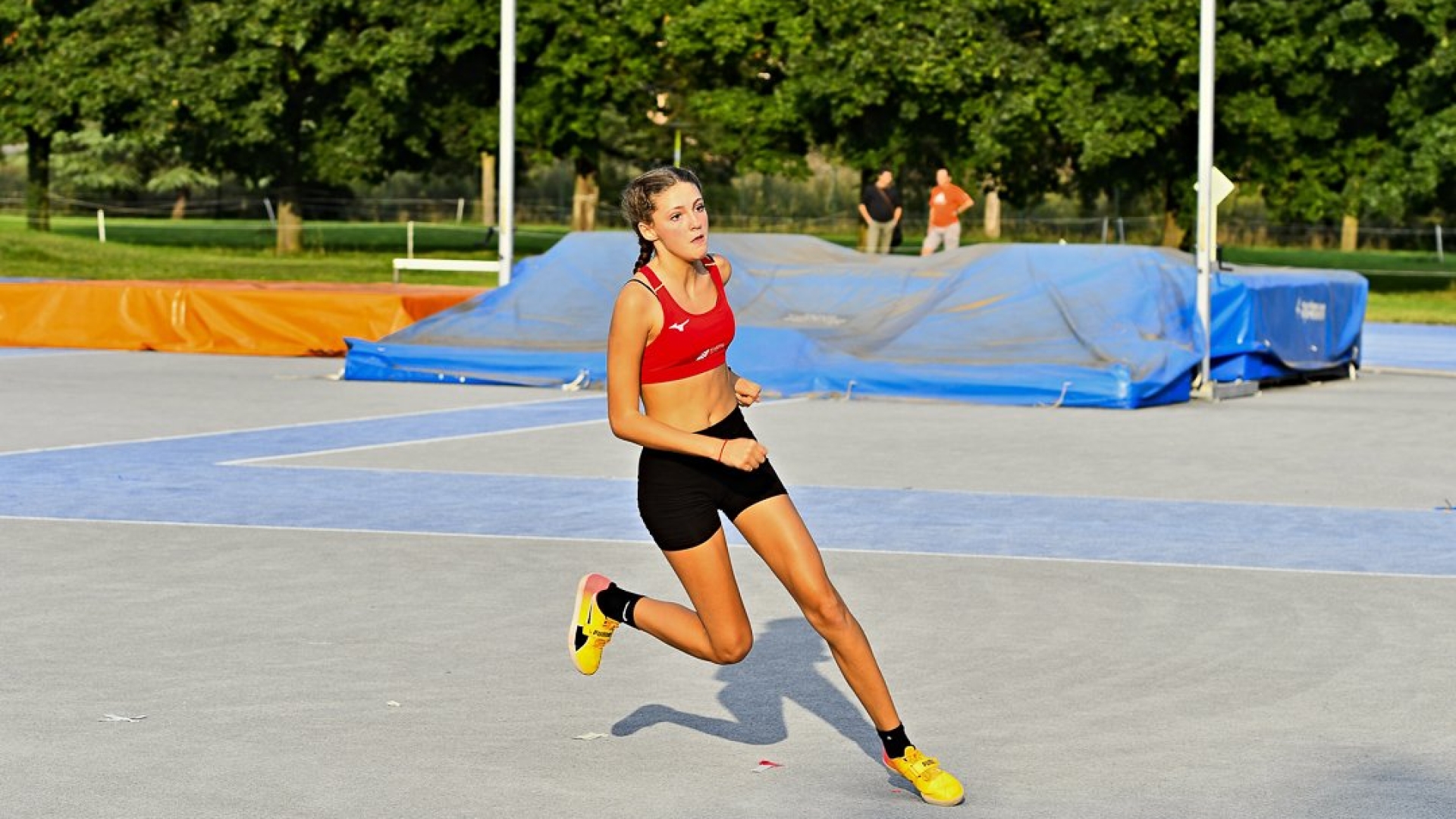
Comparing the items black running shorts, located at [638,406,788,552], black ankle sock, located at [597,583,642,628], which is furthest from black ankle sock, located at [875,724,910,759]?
black ankle sock, located at [597,583,642,628]

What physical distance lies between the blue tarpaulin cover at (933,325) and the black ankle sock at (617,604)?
13773 mm

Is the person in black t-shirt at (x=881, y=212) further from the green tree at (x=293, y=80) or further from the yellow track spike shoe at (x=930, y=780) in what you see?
the yellow track spike shoe at (x=930, y=780)

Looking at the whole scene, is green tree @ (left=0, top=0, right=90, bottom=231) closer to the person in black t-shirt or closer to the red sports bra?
the person in black t-shirt

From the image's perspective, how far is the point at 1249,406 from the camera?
827 inches

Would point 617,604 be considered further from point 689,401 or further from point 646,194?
point 646,194

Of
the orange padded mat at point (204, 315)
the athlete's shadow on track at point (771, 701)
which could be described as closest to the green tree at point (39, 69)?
the orange padded mat at point (204, 315)

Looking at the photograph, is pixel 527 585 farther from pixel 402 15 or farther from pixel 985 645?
pixel 402 15

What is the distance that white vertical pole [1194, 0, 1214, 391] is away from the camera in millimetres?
21141

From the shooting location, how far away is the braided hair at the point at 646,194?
21.8 ft

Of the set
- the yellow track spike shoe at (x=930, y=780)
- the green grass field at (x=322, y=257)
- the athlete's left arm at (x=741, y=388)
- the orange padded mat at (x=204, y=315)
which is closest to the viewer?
the yellow track spike shoe at (x=930, y=780)

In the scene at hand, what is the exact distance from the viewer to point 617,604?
23.5ft

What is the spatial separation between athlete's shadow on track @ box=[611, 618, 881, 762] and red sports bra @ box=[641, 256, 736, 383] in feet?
4.22

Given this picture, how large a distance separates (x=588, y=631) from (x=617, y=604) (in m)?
0.13

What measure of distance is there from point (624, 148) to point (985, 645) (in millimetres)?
76723
